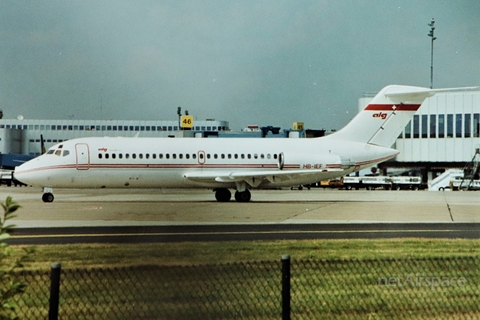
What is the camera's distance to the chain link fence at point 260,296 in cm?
884

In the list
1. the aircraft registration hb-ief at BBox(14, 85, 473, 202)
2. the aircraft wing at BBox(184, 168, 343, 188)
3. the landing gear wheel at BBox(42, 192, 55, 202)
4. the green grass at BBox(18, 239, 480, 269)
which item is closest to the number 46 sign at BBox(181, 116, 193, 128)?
the aircraft registration hb-ief at BBox(14, 85, 473, 202)

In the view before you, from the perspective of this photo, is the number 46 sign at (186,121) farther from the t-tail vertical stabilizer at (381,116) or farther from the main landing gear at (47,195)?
the main landing gear at (47,195)

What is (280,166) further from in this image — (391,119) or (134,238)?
(134,238)

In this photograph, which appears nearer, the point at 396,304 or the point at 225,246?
the point at 396,304

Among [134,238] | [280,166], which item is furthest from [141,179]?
[134,238]

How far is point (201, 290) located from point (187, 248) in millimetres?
5463

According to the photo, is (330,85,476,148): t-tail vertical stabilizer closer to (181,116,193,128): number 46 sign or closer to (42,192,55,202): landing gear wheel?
(42,192,55,202): landing gear wheel

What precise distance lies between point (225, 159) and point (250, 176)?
7.10ft

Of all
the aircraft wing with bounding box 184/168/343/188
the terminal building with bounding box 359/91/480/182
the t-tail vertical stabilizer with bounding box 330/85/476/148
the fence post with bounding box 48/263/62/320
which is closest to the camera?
the fence post with bounding box 48/263/62/320

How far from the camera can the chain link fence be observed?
8844 millimetres

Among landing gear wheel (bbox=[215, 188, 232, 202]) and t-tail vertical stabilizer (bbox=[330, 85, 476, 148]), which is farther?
t-tail vertical stabilizer (bbox=[330, 85, 476, 148])

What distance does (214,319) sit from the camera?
337 inches

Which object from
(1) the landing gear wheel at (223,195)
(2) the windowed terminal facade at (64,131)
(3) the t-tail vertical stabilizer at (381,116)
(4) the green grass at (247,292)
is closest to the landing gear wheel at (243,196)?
(1) the landing gear wheel at (223,195)

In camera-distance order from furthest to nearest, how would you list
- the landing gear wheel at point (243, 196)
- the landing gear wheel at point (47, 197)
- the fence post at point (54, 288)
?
1. the landing gear wheel at point (243, 196)
2. the landing gear wheel at point (47, 197)
3. the fence post at point (54, 288)
